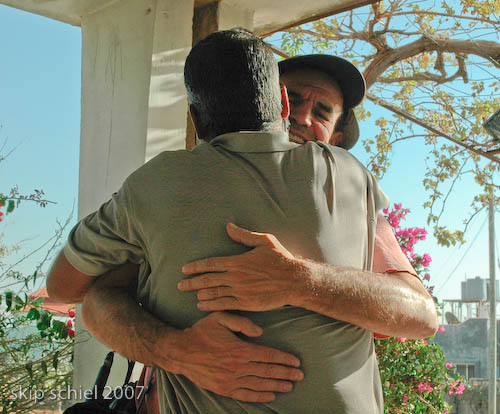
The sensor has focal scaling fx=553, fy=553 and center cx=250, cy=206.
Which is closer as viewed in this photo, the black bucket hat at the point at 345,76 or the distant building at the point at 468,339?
the black bucket hat at the point at 345,76

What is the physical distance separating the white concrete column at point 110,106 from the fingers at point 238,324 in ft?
3.95

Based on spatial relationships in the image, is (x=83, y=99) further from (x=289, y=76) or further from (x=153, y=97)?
(x=289, y=76)

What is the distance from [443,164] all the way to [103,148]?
4763 mm

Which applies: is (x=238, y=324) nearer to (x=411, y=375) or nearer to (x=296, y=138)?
(x=296, y=138)

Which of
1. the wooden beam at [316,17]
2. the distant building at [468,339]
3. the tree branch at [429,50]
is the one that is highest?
the tree branch at [429,50]

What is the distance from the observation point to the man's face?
1.80 meters

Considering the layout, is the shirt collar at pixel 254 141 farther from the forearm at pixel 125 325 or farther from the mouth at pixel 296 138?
the mouth at pixel 296 138

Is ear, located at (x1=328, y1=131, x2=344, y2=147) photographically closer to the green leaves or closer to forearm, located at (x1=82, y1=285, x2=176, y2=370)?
forearm, located at (x1=82, y1=285, x2=176, y2=370)

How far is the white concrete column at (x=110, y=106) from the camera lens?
2135 mm

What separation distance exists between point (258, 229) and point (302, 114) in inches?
34.8

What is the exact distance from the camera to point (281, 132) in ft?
3.61

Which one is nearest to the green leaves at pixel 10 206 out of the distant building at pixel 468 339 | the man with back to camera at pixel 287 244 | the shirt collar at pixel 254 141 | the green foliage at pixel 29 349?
the green foliage at pixel 29 349


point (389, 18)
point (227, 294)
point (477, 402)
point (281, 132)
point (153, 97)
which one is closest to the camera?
point (227, 294)

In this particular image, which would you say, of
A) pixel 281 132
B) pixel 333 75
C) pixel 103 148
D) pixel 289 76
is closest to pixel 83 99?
pixel 103 148
